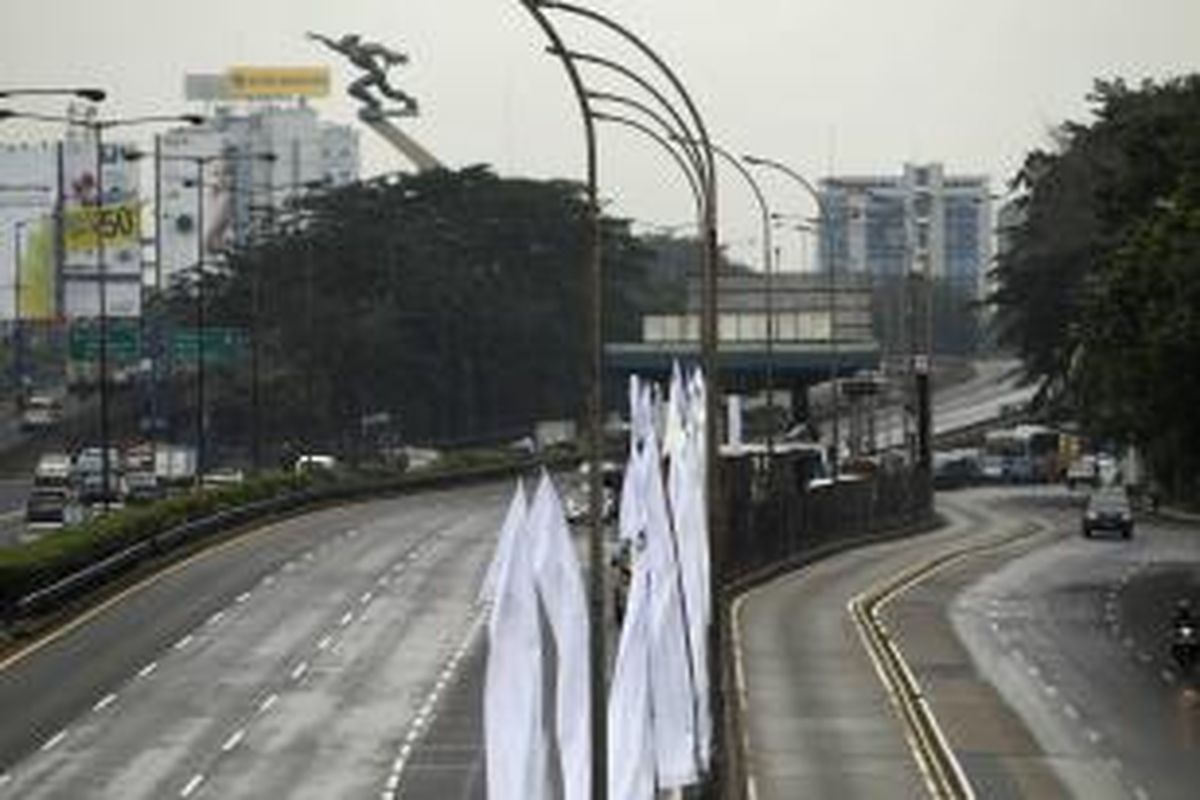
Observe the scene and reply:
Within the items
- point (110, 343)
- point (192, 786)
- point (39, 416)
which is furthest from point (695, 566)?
point (39, 416)

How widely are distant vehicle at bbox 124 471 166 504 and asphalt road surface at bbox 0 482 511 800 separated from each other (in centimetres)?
2318

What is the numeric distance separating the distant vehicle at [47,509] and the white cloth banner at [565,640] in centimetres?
7188

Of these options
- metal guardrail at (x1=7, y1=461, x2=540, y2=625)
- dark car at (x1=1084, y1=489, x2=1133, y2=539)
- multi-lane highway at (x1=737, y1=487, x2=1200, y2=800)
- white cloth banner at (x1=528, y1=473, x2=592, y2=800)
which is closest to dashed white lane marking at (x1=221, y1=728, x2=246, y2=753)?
multi-lane highway at (x1=737, y1=487, x2=1200, y2=800)

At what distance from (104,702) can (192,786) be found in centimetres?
936

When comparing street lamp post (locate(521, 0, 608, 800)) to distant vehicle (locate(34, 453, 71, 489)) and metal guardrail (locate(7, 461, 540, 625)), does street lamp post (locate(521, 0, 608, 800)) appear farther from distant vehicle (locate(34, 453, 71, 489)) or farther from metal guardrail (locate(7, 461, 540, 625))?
distant vehicle (locate(34, 453, 71, 489))

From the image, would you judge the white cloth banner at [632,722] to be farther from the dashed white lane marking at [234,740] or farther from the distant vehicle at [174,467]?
the distant vehicle at [174,467]

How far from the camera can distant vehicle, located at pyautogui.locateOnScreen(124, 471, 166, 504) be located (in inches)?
3956

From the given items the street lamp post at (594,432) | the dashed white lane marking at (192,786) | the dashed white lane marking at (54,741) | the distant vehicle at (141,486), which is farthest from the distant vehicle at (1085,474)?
the street lamp post at (594,432)

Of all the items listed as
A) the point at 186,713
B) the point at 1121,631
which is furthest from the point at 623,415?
the point at 186,713

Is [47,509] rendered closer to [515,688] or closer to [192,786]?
[192,786]

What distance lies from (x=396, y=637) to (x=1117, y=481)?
81.2 meters

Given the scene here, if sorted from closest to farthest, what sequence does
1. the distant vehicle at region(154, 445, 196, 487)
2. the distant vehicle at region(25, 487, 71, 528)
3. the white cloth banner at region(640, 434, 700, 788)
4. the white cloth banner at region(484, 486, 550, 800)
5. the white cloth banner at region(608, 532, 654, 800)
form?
the white cloth banner at region(484, 486, 550, 800) → the white cloth banner at region(608, 532, 654, 800) → the white cloth banner at region(640, 434, 700, 788) → the distant vehicle at region(25, 487, 71, 528) → the distant vehicle at region(154, 445, 196, 487)

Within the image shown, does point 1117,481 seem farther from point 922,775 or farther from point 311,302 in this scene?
point 922,775

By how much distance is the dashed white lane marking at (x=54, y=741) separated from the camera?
43000mm
